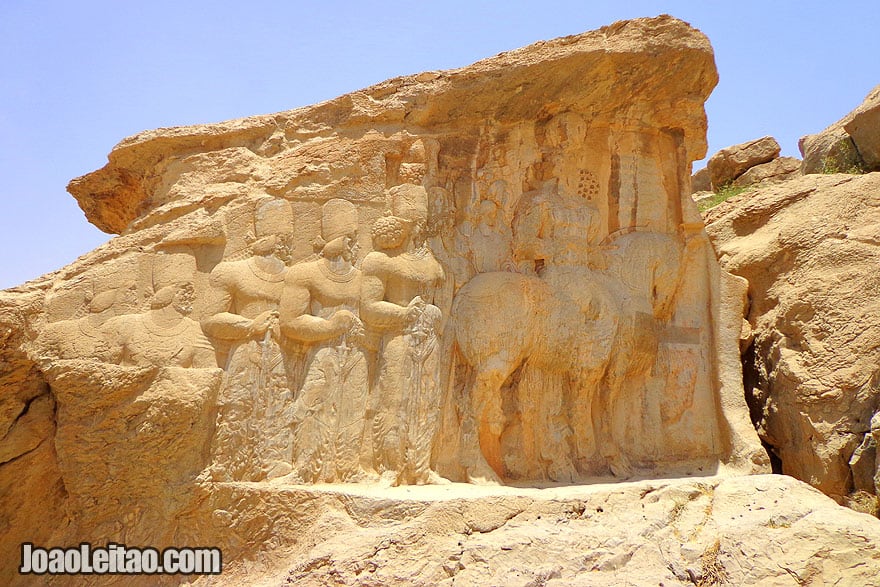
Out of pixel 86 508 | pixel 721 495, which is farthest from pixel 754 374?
pixel 86 508

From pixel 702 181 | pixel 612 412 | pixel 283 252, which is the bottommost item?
pixel 612 412

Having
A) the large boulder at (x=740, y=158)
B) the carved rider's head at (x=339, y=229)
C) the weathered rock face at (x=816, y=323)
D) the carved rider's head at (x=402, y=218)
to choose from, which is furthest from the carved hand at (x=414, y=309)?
the large boulder at (x=740, y=158)

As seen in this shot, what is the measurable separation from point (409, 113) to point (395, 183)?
656mm

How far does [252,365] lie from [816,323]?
16.6 ft

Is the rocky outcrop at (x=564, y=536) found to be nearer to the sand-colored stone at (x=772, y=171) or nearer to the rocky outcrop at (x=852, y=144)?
the rocky outcrop at (x=852, y=144)

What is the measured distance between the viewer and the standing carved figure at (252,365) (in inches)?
268

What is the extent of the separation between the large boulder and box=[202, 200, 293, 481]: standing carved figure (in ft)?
29.4

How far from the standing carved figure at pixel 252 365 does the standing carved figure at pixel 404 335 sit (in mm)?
737

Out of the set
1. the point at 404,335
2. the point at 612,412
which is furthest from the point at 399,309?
the point at 612,412

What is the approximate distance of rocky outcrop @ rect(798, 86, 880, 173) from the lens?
11.1 metres

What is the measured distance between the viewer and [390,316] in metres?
7.20

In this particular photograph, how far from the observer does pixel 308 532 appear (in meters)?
6.40

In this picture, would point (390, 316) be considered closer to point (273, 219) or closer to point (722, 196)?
point (273, 219)

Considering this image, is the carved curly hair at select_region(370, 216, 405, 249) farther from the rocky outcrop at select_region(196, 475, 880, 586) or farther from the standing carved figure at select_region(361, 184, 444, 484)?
the rocky outcrop at select_region(196, 475, 880, 586)
